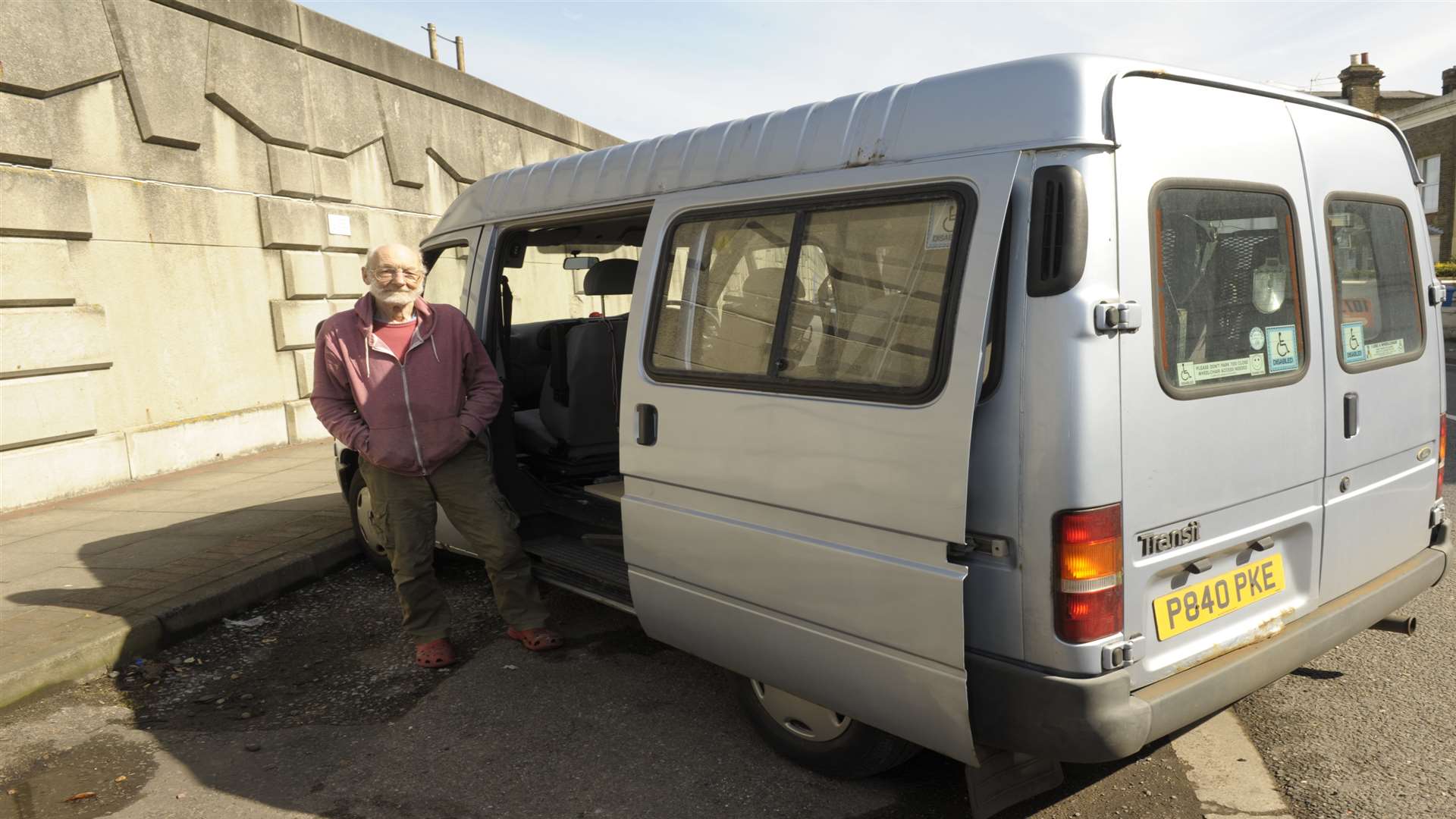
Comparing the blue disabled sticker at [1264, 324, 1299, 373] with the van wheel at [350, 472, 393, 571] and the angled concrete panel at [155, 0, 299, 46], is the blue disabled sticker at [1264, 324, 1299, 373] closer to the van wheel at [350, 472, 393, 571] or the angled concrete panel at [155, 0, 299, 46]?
the van wheel at [350, 472, 393, 571]

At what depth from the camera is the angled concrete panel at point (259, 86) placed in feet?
28.8

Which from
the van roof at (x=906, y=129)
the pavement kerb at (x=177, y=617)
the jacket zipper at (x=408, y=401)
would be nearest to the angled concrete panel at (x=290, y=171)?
the pavement kerb at (x=177, y=617)

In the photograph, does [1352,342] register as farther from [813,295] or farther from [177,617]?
[177,617]

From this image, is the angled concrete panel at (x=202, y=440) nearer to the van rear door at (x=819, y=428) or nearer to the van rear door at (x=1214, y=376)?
the van rear door at (x=819, y=428)

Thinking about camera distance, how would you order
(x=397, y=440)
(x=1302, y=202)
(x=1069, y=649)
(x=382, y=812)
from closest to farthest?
(x=1069, y=649), (x=1302, y=202), (x=382, y=812), (x=397, y=440)

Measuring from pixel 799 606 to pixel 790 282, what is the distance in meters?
0.99

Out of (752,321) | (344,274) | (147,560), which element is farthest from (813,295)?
(344,274)

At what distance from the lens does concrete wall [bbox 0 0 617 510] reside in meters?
7.10

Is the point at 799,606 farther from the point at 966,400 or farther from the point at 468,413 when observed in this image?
the point at 468,413

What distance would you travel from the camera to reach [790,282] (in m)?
3.09

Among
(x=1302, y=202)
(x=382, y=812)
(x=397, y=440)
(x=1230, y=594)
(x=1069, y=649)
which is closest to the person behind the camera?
(x=1069, y=649)

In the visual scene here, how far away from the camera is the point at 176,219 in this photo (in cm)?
838

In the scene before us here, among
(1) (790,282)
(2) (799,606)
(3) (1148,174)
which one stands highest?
(3) (1148,174)

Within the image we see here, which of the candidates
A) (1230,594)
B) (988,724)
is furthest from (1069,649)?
(1230,594)
